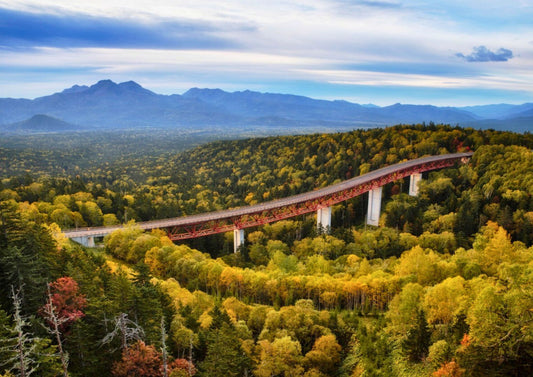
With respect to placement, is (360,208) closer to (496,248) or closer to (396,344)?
(496,248)

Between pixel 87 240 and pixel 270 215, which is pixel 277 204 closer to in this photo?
pixel 270 215

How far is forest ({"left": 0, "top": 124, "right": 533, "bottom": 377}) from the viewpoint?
2556cm

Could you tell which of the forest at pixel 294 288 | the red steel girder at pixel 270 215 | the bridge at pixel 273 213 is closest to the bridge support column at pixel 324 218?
the bridge at pixel 273 213

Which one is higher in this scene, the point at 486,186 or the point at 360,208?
the point at 486,186

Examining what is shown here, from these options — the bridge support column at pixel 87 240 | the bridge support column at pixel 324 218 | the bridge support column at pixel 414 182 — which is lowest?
the bridge support column at pixel 87 240

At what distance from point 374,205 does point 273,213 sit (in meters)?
27.7

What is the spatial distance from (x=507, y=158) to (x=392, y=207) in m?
33.9

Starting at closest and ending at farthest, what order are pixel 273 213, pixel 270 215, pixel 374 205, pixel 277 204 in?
pixel 273 213 → pixel 277 204 → pixel 270 215 → pixel 374 205

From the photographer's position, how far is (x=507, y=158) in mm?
101188

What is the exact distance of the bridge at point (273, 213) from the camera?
81562mm

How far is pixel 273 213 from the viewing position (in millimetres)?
88562

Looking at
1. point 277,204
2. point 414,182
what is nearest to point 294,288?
point 277,204

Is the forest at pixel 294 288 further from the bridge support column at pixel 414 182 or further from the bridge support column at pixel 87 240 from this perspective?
the bridge support column at pixel 414 182

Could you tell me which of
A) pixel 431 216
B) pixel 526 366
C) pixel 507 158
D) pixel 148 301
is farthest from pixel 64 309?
pixel 507 158
